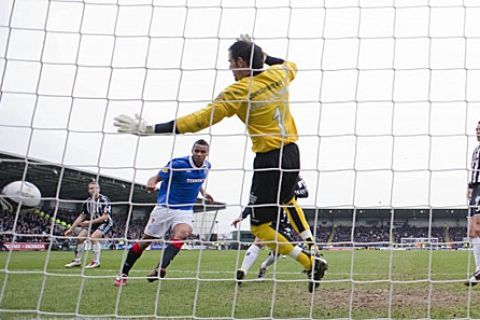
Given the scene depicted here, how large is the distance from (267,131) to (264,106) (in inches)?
8.3

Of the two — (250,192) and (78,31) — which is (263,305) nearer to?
(250,192)

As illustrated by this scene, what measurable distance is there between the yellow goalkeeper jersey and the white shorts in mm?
2356

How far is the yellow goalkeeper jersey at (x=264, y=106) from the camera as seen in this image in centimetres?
411

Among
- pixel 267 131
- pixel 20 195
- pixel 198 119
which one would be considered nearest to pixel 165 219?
pixel 20 195

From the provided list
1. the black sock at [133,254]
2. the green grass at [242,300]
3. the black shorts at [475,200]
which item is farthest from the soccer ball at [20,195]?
the black shorts at [475,200]

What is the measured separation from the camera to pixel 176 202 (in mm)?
6387

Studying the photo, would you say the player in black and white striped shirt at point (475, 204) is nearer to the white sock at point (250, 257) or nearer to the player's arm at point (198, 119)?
the white sock at point (250, 257)

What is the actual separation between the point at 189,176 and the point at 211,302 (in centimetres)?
177

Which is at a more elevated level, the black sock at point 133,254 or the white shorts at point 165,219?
the white shorts at point 165,219

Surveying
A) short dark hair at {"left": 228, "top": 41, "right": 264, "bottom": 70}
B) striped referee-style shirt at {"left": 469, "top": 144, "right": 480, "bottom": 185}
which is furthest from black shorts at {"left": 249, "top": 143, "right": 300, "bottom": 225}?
striped referee-style shirt at {"left": 469, "top": 144, "right": 480, "bottom": 185}

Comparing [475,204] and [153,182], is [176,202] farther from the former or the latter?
[475,204]

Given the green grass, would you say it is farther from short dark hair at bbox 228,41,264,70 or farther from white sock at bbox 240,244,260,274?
short dark hair at bbox 228,41,264,70

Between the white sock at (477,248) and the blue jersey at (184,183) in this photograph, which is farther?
the blue jersey at (184,183)

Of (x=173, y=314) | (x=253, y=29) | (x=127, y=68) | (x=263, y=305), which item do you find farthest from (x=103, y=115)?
(x=263, y=305)
